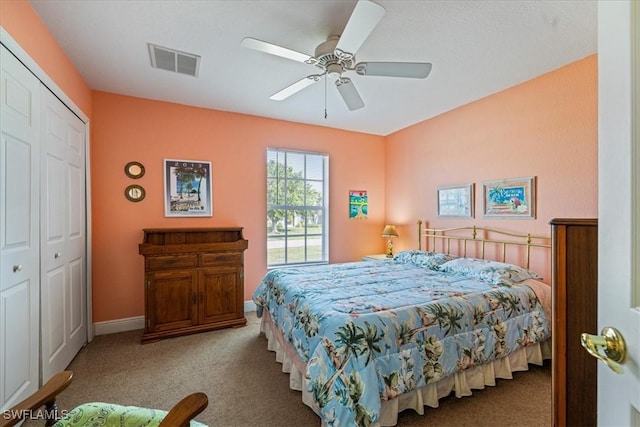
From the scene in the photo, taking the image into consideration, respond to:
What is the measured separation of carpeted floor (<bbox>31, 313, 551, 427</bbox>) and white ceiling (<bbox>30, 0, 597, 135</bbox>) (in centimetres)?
258

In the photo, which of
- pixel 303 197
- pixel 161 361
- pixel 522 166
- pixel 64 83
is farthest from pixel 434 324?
pixel 64 83

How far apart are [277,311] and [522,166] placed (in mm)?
2790

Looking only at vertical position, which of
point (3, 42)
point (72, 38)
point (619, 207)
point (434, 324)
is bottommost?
point (434, 324)

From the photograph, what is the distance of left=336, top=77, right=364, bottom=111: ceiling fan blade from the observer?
7.25ft

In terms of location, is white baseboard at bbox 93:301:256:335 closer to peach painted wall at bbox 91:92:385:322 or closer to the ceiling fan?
peach painted wall at bbox 91:92:385:322

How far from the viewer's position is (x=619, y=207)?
60 cm

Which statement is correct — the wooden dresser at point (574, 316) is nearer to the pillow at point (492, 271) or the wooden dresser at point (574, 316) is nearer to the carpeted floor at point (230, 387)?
the carpeted floor at point (230, 387)

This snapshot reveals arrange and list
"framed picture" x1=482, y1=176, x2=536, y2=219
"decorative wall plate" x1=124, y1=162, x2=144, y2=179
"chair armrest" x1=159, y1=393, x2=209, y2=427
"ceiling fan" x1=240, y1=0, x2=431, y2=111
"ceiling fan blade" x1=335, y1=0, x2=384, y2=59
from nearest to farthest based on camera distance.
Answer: "chair armrest" x1=159, y1=393, x2=209, y2=427 → "ceiling fan blade" x1=335, y1=0, x2=384, y2=59 → "ceiling fan" x1=240, y1=0, x2=431, y2=111 → "framed picture" x1=482, y1=176, x2=536, y2=219 → "decorative wall plate" x1=124, y1=162, x2=144, y2=179

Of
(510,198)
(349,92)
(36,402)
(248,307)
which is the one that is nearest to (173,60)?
(349,92)

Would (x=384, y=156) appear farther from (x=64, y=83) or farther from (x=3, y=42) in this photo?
(x=3, y=42)

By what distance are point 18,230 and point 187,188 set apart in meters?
1.87

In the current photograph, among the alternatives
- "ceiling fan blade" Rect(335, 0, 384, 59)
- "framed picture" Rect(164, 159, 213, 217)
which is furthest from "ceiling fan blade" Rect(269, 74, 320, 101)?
"framed picture" Rect(164, 159, 213, 217)

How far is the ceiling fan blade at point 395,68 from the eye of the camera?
1.91 m

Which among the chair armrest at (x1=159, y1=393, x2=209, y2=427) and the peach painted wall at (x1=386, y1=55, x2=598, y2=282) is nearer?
the chair armrest at (x1=159, y1=393, x2=209, y2=427)
